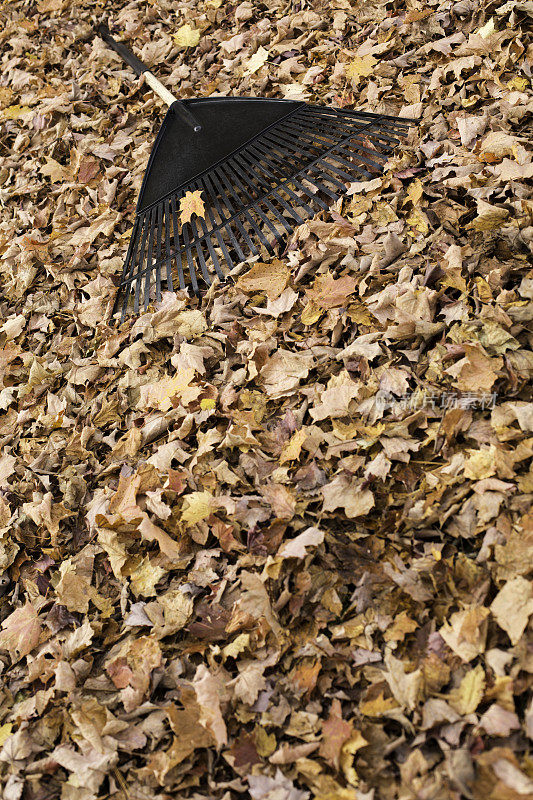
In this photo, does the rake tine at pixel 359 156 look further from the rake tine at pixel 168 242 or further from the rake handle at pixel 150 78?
the rake tine at pixel 168 242

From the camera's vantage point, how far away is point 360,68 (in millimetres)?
2844

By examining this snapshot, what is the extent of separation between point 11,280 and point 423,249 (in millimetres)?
1992

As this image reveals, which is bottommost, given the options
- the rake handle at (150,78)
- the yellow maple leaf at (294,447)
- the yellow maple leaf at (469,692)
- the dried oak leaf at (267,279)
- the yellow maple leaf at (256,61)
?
the yellow maple leaf at (469,692)

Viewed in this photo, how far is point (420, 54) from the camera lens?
2.76m

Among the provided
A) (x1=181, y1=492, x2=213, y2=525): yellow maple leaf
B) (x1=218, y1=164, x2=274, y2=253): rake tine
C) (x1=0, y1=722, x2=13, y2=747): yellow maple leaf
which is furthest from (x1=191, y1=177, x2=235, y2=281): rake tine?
(x1=0, y1=722, x2=13, y2=747): yellow maple leaf

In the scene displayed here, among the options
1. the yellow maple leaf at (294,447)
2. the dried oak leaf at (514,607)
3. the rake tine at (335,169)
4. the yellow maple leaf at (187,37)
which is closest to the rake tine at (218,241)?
the rake tine at (335,169)

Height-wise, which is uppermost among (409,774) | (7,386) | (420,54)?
(420,54)

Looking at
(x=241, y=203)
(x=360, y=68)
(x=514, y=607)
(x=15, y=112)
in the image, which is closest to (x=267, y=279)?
(x=241, y=203)

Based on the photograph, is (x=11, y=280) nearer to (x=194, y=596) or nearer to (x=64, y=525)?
(x=64, y=525)

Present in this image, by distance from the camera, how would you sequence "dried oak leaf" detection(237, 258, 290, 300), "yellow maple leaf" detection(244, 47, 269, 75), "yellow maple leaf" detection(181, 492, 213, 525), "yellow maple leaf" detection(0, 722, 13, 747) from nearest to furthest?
"yellow maple leaf" detection(0, 722, 13, 747) → "yellow maple leaf" detection(181, 492, 213, 525) → "dried oak leaf" detection(237, 258, 290, 300) → "yellow maple leaf" detection(244, 47, 269, 75)

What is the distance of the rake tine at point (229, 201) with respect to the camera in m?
2.46

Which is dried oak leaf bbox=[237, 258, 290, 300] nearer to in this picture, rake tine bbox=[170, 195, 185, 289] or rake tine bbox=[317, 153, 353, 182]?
rake tine bbox=[170, 195, 185, 289]

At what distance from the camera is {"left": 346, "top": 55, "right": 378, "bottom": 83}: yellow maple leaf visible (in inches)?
111

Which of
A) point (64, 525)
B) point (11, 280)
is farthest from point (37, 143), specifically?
point (64, 525)
